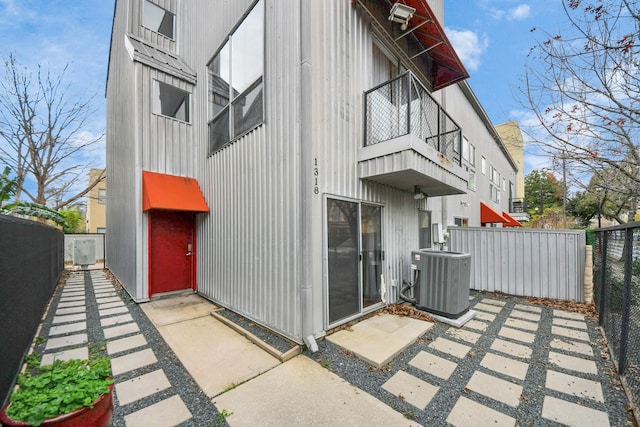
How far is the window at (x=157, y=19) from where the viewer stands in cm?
724

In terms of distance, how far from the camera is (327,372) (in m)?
2.99

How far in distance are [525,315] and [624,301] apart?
226 cm

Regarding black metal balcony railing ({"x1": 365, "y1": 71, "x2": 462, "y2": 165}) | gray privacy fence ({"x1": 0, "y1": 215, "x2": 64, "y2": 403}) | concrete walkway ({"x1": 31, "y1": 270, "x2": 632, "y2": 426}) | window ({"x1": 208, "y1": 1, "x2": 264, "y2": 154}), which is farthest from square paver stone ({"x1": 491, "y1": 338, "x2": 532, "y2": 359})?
gray privacy fence ({"x1": 0, "y1": 215, "x2": 64, "y2": 403})

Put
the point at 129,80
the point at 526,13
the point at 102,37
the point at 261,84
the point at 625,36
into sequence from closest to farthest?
the point at 625,36, the point at 526,13, the point at 261,84, the point at 129,80, the point at 102,37

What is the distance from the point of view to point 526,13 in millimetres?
4141

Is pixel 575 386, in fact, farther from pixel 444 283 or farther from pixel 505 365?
pixel 444 283

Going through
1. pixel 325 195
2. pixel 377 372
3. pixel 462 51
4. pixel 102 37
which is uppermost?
pixel 102 37

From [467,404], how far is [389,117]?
15.1 ft

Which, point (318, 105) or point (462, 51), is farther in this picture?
point (462, 51)

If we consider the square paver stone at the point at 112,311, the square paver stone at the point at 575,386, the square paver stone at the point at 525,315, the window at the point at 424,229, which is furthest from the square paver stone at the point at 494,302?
the square paver stone at the point at 112,311

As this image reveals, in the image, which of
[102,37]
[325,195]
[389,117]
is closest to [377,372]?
[325,195]

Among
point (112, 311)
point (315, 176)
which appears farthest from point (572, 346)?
point (112, 311)

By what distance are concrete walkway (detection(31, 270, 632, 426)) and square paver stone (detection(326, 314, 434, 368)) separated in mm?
16

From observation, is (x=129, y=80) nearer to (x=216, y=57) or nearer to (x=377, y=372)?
(x=216, y=57)
